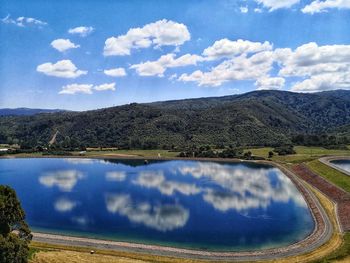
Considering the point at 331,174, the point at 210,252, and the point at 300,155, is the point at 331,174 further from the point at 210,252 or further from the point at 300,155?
the point at 210,252

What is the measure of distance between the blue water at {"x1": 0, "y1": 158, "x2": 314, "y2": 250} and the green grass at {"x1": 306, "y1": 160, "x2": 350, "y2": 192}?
985 cm

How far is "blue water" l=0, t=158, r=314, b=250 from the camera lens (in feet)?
194

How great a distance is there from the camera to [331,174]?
100750 mm

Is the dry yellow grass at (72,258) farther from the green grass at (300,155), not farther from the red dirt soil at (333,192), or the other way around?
the green grass at (300,155)

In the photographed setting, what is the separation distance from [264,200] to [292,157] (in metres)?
71.5

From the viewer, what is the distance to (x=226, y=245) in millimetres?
53875

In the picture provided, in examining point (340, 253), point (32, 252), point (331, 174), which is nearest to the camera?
point (32, 252)

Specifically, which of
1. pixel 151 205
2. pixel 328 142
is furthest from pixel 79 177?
pixel 328 142

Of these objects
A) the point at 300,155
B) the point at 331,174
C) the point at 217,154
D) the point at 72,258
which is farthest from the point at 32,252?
the point at 300,155

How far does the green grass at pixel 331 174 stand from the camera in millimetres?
86931

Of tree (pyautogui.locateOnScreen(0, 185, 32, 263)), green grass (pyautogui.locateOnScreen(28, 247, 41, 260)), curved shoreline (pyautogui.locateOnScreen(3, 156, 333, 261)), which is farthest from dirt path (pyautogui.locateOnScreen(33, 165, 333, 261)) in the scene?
tree (pyautogui.locateOnScreen(0, 185, 32, 263))

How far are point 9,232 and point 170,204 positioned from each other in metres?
45.5

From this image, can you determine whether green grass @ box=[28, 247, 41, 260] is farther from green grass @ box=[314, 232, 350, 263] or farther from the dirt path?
green grass @ box=[314, 232, 350, 263]

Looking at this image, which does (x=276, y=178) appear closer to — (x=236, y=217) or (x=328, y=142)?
(x=236, y=217)
